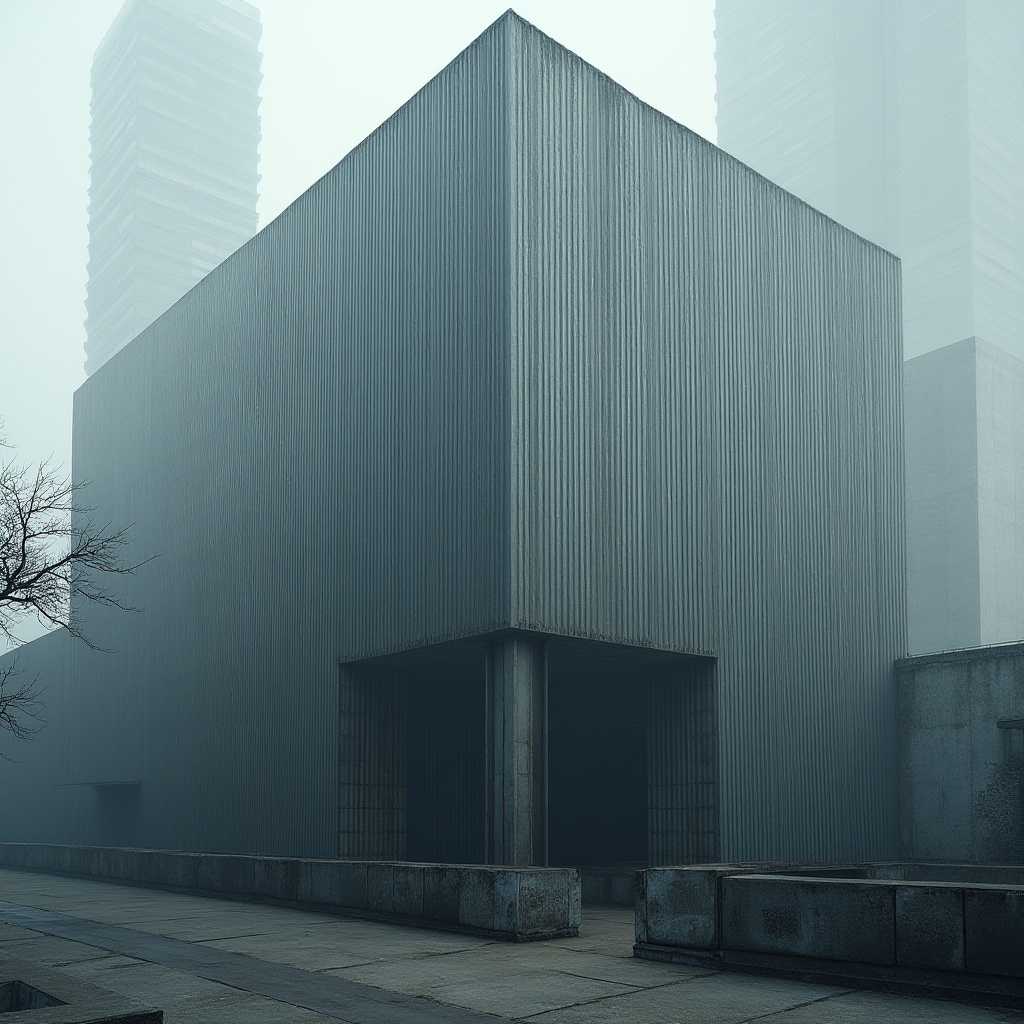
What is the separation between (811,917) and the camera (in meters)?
11.8

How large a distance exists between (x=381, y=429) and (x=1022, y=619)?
5829cm

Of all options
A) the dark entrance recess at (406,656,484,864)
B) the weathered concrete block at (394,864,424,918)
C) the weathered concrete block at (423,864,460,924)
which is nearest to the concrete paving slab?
the weathered concrete block at (423,864,460,924)

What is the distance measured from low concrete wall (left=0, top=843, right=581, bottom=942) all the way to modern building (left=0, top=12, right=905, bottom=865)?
10.1 ft

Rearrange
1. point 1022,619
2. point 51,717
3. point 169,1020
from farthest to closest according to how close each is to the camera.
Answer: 1. point 1022,619
2. point 51,717
3. point 169,1020

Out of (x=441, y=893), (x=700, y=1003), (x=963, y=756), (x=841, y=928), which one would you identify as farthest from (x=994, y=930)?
(x=963, y=756)

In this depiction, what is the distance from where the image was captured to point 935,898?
10.7 metres

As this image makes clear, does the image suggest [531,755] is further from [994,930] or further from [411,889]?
[994,930]

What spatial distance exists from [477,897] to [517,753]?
6.32 m

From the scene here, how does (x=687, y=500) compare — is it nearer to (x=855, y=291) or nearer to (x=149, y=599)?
(x=855, y=291)

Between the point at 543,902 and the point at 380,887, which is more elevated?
the point at 543,902

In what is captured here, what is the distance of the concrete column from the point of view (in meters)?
22.0

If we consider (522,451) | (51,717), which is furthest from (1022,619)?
(522,451)

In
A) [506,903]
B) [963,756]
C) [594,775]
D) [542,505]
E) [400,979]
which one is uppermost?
[542,505]

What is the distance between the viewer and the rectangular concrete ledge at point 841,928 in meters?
10.3
